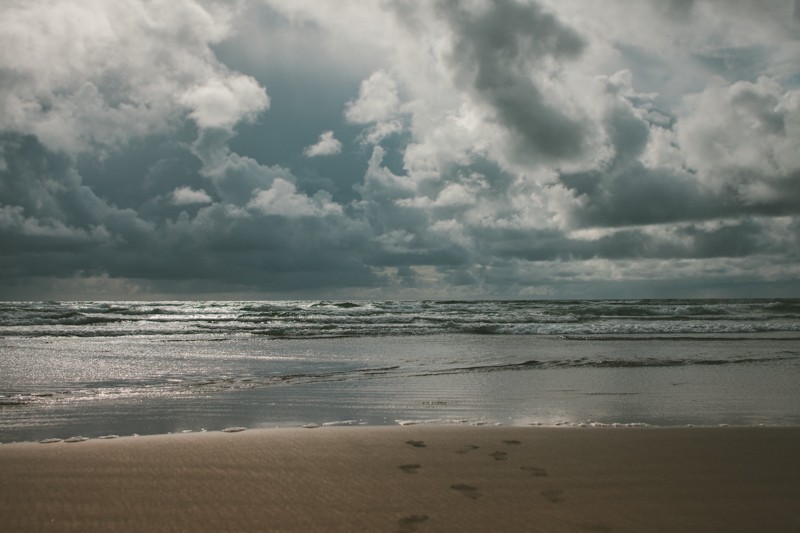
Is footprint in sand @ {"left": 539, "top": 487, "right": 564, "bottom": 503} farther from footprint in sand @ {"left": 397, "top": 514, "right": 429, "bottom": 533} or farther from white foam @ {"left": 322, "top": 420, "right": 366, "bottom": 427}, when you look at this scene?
white foam @ {"left": 322, "top": 420, "right": 366, "bottom": 427}

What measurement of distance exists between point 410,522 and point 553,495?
1.19 metres

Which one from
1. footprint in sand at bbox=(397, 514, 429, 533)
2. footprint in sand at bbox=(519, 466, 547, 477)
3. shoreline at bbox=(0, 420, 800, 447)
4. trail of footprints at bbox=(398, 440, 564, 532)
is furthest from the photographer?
shoreline at bbox=(0, 420, 800, 447)

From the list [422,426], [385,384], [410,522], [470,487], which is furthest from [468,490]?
[385,384]

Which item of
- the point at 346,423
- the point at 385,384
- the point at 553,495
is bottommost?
the point at 385,384

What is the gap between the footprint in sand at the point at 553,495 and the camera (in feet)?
12.9

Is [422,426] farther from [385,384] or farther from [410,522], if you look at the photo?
[385,384]

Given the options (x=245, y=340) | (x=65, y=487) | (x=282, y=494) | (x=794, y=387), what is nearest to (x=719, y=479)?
(x=282, y=494)

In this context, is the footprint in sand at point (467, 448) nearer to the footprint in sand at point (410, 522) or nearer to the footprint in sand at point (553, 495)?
the footprint in sand at point (553, 495)

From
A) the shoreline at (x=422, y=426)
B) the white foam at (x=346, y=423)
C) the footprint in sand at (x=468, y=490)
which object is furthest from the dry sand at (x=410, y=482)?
the white foam at (x=346, y=423)

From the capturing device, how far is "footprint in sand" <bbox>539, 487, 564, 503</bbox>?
3925 mm

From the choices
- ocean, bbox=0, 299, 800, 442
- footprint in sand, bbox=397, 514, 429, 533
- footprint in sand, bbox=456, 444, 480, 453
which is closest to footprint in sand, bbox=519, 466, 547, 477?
footprint in sand, bbox=456, 444, 480, 453

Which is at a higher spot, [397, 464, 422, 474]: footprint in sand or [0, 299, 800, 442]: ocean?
[397, 464, 422, 474]: footprint in sand

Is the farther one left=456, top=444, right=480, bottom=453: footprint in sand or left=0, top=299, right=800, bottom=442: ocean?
left=0, top=299, right=800, bottom=442: ocean

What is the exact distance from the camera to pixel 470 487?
4.13m
